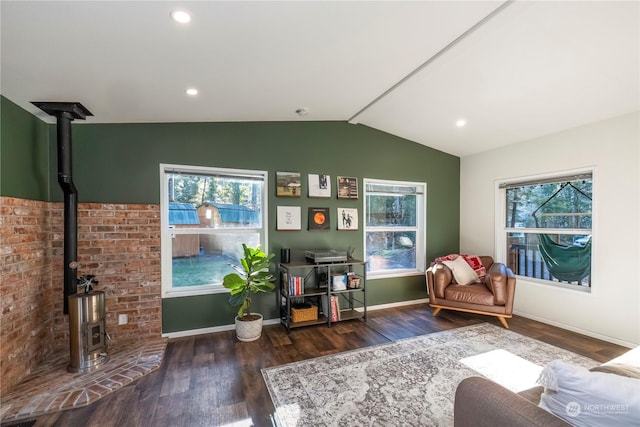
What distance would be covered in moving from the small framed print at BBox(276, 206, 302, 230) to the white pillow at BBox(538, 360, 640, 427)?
9.59 ft

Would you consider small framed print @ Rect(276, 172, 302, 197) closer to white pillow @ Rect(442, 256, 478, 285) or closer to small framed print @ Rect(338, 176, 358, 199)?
small framed print @ Rect(338, 176, 358, 199)

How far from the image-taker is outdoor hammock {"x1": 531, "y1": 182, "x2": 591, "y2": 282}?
3340mm

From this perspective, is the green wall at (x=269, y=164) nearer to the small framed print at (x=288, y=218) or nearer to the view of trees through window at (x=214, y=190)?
the small framed print at (x=288, y=218)

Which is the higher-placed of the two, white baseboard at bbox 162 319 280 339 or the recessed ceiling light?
the recessed ceiling light

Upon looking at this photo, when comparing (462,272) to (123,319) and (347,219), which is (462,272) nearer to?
(347,219)

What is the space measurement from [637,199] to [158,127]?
5100mm

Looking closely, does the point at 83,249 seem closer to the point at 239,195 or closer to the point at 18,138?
the point at 18,138

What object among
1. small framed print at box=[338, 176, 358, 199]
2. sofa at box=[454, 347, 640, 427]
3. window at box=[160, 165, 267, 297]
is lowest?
sofa at box=[454, 347, 640, 427]

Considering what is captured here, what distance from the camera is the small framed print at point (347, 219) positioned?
3.99 m

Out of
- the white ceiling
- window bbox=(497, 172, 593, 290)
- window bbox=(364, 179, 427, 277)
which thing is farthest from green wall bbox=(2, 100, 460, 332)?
window bbox=(497, 172, 593, 290)

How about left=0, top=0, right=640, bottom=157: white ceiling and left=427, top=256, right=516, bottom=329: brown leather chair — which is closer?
left=0, top=0, right=640, bottom=157: white ceiling

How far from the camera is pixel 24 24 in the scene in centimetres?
147

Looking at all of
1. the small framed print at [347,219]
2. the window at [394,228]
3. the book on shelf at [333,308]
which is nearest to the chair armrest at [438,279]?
the window at [394,228]

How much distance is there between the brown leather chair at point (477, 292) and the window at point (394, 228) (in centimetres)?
67
